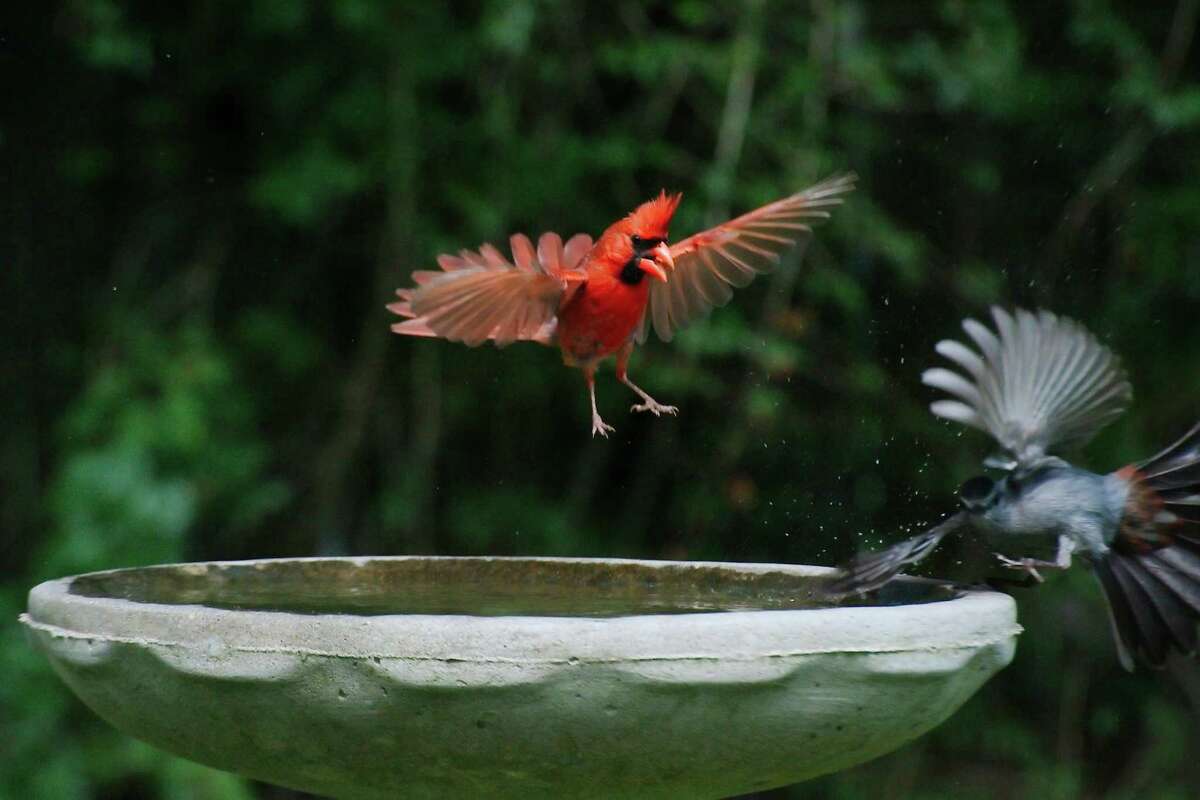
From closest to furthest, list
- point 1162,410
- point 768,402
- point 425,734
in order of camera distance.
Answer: point 425,734, point 768,402, point 1162,410

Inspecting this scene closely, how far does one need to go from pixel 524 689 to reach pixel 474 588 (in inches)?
33.1

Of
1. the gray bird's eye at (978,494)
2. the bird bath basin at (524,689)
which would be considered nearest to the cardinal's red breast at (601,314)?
the gray bird's eye at (978,494)

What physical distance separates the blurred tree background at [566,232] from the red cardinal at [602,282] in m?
1.69

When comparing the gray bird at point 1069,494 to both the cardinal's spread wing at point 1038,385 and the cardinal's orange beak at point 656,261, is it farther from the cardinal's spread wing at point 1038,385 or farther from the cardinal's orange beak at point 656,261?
the cardinal's orange beak at point 656,261

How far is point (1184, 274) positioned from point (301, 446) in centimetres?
269

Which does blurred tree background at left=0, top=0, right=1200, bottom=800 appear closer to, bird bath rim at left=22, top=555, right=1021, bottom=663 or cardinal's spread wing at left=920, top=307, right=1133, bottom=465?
cardinal's spread wing at left=920, top=307, right=1133, bottom=465

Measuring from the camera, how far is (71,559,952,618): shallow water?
2.01m

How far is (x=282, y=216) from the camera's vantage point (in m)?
4.56

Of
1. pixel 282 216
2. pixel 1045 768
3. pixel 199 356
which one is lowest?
pixel 1045 768

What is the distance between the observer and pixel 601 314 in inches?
A: 89.7

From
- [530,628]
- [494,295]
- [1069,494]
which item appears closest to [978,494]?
[1069,494]

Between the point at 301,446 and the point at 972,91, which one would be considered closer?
the point at 972,91

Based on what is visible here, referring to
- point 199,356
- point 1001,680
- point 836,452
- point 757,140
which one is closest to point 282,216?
point 199,356

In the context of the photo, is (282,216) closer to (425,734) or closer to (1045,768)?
(1045,768)
